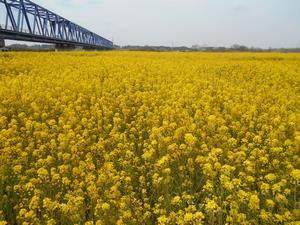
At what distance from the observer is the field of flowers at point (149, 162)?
12.4 ft

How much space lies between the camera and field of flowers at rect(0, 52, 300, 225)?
12.4 feet

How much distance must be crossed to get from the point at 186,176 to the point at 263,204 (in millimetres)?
1025

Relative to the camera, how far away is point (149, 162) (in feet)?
16.8

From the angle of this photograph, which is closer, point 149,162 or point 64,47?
point 149,162

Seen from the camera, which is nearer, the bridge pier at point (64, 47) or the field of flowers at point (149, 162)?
the field of flowers at point (149, 162)

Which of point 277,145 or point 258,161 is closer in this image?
point 258,161

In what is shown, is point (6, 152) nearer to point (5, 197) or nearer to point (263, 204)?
point (5, 197)

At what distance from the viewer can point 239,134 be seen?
6.16 metres

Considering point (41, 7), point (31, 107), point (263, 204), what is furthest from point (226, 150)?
point (41, 7)

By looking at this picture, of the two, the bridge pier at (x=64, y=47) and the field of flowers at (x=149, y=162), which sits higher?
the field of flowers at (x=149, y=162)

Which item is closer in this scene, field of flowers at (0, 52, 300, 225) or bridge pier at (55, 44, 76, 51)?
field of flowers at (0, 52, 300, 225)

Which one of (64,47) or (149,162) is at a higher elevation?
(149,162)

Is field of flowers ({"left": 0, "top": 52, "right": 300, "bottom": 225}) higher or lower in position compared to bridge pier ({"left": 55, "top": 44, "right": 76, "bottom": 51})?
higher

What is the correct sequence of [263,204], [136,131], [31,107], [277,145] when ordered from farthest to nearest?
[31,107] < [136,131] < [277,145] < [263,204]
